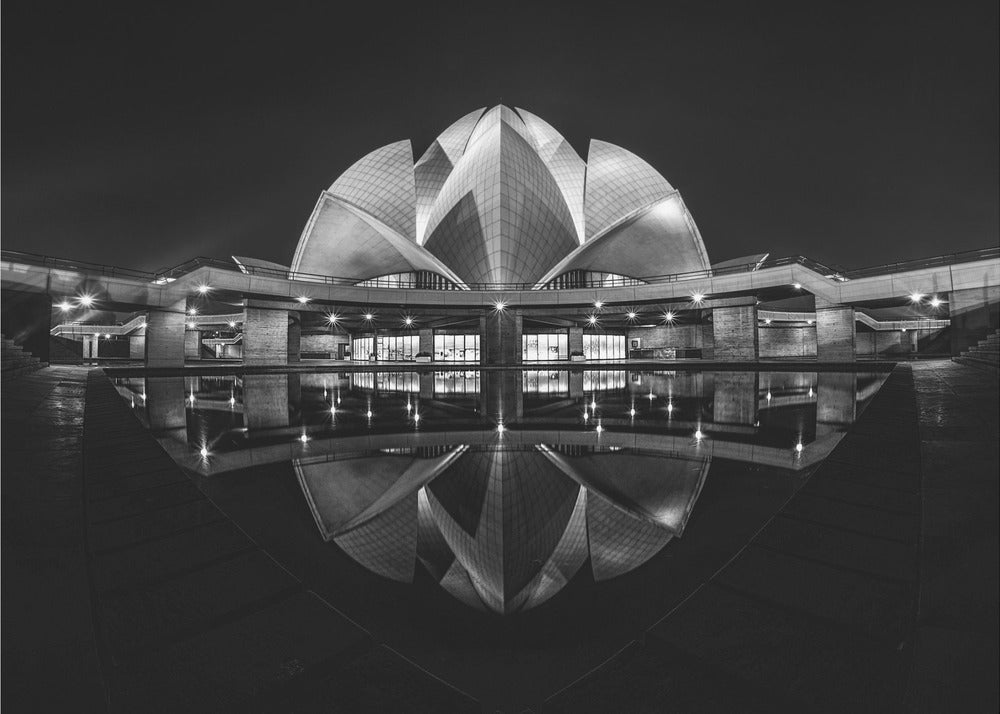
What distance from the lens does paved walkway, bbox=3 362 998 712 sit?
46.5 inches

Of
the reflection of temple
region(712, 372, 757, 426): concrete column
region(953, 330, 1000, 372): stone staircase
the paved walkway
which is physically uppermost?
region(953, 330, 1000, 372): stone staircase

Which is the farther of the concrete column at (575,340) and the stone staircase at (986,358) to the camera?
the concrete column at (575,340)

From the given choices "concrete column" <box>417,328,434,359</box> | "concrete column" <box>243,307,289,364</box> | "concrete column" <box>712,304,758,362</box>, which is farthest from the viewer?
"concrete column" <box>417,328,434,359</box>

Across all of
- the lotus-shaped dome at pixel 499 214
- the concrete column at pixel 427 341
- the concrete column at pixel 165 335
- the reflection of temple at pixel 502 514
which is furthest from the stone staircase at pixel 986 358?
the concrete column at pixel 427 341

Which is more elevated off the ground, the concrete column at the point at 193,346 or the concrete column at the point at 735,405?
the concrete column at the point at 193,346

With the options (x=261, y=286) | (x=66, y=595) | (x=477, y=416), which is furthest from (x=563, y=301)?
(x=66, y=595)

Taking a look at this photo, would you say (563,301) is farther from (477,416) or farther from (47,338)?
(47,338)

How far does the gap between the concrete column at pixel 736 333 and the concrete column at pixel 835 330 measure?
333 cm

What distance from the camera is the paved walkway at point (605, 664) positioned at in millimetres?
1182

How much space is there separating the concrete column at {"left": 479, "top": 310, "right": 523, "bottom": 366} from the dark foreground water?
72.8ft

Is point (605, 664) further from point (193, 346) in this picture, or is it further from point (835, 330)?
point (193, 346)

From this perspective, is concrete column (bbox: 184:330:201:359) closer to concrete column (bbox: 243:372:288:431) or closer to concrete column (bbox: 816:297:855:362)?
concrete column (bbox: 243:372:288:431)

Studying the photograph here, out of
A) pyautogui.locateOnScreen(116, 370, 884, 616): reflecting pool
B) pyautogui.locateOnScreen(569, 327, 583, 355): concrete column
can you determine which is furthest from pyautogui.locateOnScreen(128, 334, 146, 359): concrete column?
pyautogui.locateOnScreen(116, 370, 884, 616): reflecting pool

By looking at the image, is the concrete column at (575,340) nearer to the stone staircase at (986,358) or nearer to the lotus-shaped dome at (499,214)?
the lotus-shaped dome at (499,214)
